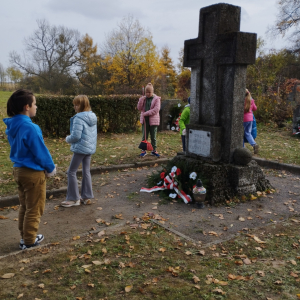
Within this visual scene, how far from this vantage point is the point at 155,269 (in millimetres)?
3439

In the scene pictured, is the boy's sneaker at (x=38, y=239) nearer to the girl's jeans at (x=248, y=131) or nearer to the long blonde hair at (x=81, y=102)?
the long blonde hair at (x=81, y=102)

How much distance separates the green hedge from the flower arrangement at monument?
696cm

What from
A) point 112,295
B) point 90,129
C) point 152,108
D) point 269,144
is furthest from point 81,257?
point 269,144

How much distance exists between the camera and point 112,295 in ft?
9.78

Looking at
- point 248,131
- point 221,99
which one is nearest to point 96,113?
point 248,131

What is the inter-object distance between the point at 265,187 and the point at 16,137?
15.3 ft

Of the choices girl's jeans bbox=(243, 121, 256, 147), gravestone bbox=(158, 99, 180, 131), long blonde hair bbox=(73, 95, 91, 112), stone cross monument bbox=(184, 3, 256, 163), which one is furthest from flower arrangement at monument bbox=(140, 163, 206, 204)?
gravestone bbox=(158, 99, 180, 131)

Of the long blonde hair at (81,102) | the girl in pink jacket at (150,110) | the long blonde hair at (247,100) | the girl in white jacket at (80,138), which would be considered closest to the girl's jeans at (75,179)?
the girl in white jacket at (80,138)

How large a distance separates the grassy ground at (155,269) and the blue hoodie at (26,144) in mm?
1058

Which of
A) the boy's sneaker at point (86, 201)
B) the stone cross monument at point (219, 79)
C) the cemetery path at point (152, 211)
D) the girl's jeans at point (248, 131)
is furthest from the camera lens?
the girl's jeans at point (248, 131)

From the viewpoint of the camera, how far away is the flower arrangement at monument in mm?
5915

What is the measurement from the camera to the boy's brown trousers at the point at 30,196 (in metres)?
3.88

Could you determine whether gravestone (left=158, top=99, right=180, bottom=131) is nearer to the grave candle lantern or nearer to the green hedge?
the green hedge

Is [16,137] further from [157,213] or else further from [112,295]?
[157,213]
